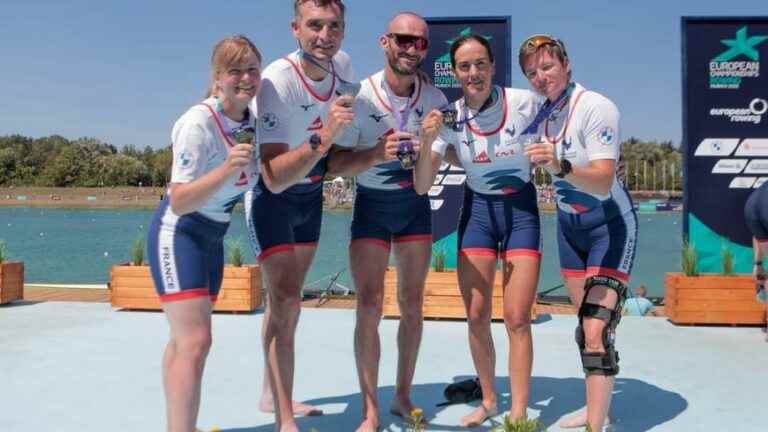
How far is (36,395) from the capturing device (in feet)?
14.8

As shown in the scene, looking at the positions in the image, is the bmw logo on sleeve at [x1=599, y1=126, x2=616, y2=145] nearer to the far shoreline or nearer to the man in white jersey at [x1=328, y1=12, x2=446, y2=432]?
the man in white jersey at [x1=328, y1=12, x2=446, y2=432]

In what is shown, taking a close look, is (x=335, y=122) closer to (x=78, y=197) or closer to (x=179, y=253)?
(x=179, y=253)

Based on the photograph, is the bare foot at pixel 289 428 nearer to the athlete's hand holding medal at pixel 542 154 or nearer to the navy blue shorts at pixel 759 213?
the athlete's hand holding medal at pixel 542 154

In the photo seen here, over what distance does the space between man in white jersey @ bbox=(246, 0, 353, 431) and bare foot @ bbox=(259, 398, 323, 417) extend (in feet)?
1.84

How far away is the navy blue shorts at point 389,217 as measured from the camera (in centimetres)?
396

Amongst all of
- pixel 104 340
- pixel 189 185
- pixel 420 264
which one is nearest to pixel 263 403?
pixel 420 264

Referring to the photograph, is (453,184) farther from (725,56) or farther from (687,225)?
(725,56)

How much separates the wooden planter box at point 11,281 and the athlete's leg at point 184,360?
6327 mm

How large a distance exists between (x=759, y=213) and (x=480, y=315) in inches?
136

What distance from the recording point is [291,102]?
3.49m

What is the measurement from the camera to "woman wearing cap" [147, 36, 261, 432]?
2924mm

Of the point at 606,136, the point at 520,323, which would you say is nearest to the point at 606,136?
the point at 606,136

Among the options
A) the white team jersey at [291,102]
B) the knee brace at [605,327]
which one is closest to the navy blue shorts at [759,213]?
the knee brace at [605,327]

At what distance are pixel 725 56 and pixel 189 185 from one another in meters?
7.21
